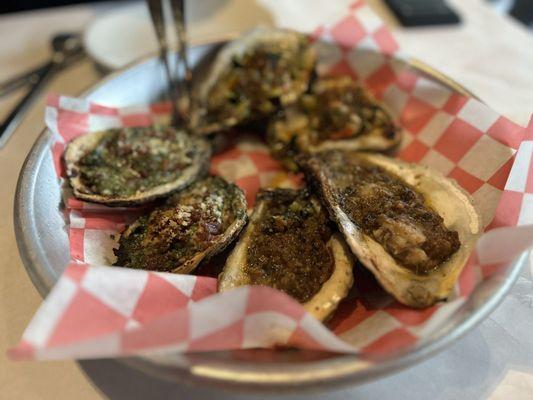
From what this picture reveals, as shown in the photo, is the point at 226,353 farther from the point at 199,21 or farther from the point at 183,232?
the point at 199,21

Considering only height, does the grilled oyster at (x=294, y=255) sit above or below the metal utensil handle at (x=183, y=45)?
below

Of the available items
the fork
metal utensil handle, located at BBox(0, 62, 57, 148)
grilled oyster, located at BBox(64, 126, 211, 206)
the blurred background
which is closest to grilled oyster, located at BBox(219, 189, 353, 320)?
grilled oyster, located at BBox(64, 126, 211, 206)

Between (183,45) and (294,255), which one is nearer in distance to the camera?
(294,255)

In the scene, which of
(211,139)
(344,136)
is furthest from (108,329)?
(344,136)

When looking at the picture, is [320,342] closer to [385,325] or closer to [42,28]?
[385,325]

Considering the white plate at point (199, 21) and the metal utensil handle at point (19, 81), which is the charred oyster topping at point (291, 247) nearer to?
the white plate at point (199, 21)

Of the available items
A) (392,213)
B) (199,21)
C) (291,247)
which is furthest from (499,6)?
(291,247)

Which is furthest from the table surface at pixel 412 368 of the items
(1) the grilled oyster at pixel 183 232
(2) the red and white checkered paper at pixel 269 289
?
(1) the grilled oyster at pixel 183 232
